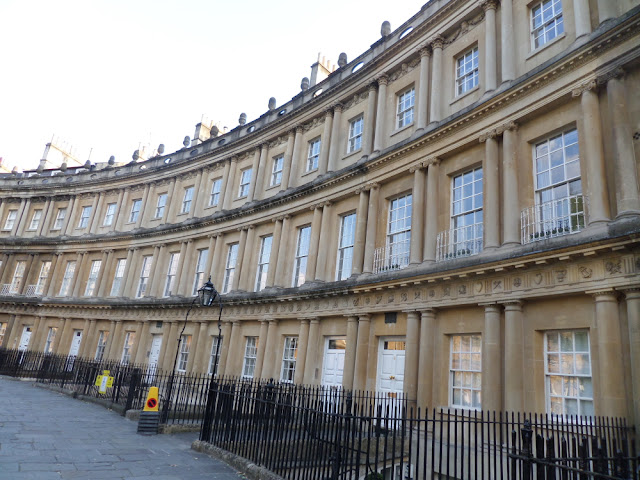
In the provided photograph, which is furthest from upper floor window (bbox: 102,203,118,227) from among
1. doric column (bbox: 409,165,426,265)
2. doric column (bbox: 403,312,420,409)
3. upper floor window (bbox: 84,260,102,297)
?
doric column (bbox: 403,312,420,409)

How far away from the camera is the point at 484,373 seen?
959 centimetres

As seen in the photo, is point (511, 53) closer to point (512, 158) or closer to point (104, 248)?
point (512, 158)

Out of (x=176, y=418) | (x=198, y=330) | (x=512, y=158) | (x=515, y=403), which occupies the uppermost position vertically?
(x=512, y=158)

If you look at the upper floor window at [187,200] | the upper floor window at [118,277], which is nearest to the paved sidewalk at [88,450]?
the upper floor window at [187,200]

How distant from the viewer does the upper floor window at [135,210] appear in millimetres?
27859

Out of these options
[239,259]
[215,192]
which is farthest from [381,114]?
[215,192]

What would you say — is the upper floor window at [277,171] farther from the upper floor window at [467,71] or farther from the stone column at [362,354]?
the upper floor window at [467,71]

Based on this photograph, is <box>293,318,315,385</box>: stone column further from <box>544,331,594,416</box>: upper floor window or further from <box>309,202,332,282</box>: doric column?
<box>544,331,594,416</box>: upper floor window

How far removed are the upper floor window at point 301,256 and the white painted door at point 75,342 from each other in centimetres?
1683

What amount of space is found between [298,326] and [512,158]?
9.58m

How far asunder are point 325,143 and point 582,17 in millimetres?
9966

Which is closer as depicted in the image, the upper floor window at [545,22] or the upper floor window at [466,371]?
the upper floor window at [466,371]

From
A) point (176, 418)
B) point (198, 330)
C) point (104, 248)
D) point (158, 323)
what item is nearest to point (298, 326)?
point (176, 418)

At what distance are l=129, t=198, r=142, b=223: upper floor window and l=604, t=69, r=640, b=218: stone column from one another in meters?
26.1
